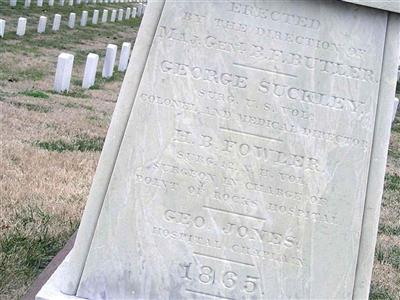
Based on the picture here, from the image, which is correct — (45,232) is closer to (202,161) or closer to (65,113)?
(202,161)

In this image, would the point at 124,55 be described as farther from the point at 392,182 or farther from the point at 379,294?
the point at 379,294

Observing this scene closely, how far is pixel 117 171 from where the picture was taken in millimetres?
3414

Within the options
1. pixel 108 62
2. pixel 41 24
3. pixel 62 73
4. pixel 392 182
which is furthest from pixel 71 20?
pixel 392 182

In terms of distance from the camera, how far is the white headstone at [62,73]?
11.5 meters

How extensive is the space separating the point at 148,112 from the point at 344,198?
3.11ft

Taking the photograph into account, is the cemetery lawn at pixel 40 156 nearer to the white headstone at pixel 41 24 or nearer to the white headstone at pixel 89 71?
the white headstone at pixel 89 71

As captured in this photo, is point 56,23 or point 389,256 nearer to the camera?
point 389,256

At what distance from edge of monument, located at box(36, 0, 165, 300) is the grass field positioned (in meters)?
0.43

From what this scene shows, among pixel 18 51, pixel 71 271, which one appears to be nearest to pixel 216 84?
pixel 71 271

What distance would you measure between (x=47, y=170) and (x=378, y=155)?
328 centimetres

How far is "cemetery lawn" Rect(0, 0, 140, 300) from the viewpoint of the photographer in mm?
4285

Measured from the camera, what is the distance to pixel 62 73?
1159 cm

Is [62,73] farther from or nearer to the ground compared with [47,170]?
farther from the ground

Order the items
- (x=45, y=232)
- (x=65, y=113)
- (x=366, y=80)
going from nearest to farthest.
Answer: (x=366, y=80), (x=45, y=232), (x=65, y=113)
